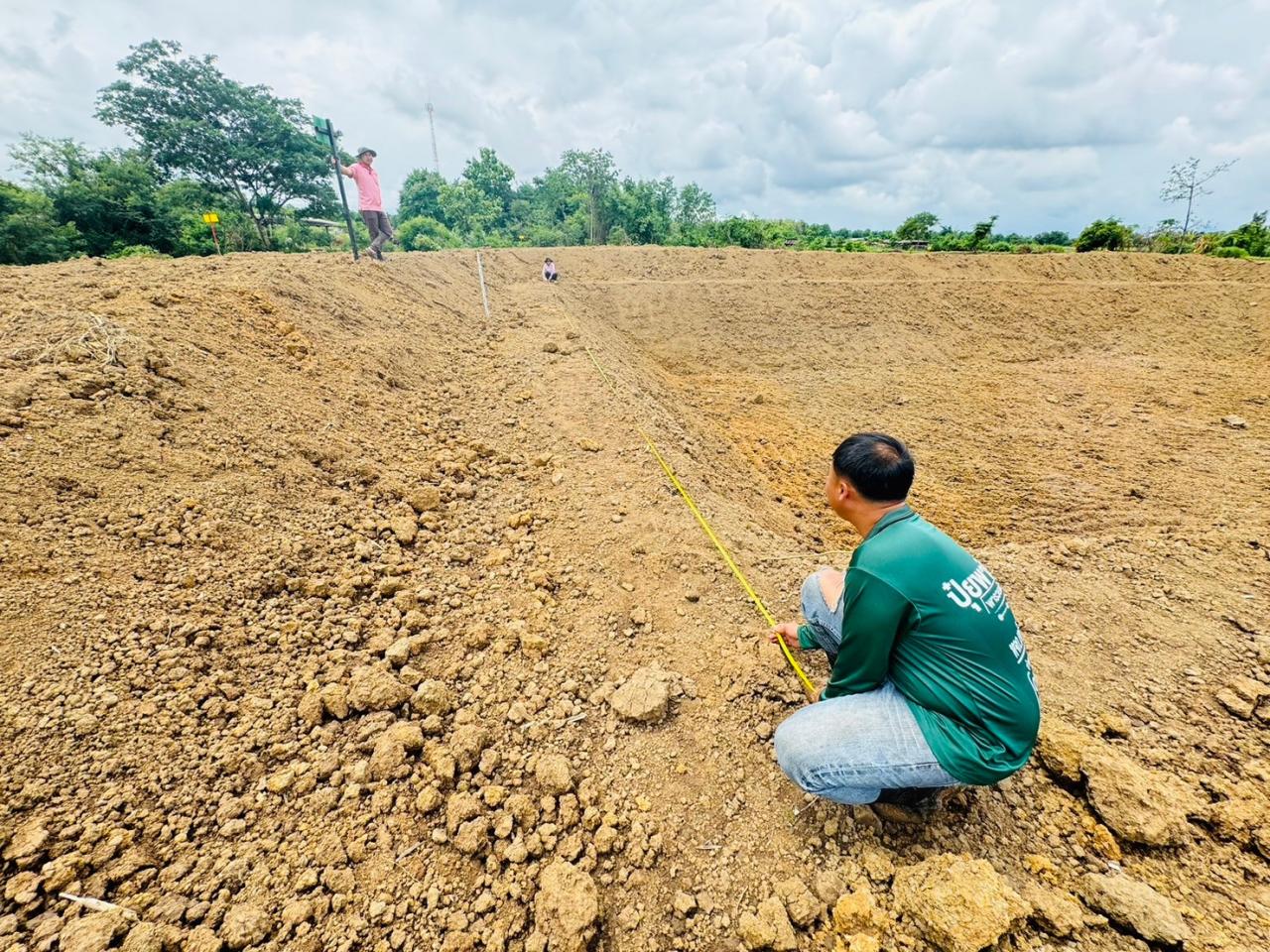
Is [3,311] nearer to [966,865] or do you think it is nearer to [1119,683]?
[966,865]

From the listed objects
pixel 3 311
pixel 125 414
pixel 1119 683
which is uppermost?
pixel 3 311

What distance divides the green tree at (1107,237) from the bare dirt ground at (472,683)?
14616mm

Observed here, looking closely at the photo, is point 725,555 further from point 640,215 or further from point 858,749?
point 640,215

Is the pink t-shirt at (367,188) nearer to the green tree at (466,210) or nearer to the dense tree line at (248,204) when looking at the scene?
the dense tree line at (248,204)

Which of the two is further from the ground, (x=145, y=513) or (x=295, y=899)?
(x=145, y=513)

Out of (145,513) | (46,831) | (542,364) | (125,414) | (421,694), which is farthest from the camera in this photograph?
(542,364)

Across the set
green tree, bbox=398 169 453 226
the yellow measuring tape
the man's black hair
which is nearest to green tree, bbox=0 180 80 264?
the yellow measuring tape

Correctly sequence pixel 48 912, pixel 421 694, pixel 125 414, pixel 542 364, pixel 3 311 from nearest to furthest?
pixel 48 912 → pixel 421 694 → pixel 125 414 → pixel 3 311 → pixel 542 364

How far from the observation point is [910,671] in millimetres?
1563

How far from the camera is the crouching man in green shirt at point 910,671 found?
4.81ft

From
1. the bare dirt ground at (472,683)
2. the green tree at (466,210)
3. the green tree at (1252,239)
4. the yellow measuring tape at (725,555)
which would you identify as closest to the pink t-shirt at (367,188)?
the bare dirt ground at (472,683)

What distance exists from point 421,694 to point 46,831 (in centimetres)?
101

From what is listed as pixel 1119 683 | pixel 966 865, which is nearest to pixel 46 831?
pixel 966 865

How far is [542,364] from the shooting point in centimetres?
574
